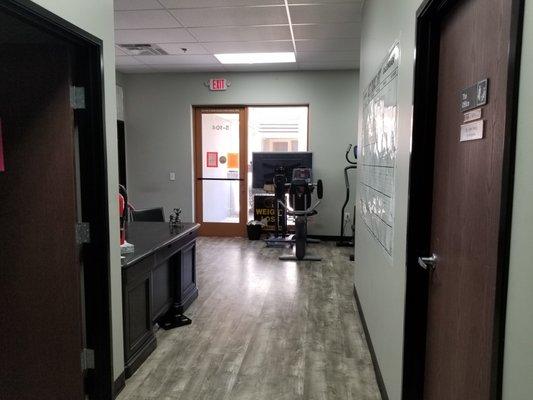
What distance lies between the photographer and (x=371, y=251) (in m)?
2.76

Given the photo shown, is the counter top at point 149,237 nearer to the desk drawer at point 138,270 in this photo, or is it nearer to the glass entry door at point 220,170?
the desk drawer at point 138,270

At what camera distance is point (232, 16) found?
408 centimetres

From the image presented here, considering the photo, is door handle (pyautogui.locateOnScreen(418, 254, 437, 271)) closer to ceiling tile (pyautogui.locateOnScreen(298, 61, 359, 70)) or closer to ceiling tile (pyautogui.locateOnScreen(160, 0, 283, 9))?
ceiling tile (pyautogui.locateOnScreen(160, 0, 283, 9))

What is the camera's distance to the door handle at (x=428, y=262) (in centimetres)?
164

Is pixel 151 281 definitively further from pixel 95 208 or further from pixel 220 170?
pixel 220 170

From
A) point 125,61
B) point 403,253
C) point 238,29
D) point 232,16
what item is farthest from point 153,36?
point 403,253

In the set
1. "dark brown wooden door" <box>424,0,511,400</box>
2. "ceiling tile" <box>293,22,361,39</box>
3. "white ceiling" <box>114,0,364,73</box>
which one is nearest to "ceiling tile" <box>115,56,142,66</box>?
"white ceiling" <box>114,0,364,73</box>

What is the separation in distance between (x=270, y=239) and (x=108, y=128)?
4348 millimetres

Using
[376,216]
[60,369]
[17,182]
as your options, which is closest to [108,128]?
[17,182]

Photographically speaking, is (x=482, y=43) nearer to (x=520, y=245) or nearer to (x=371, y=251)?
(x=520, y=245)

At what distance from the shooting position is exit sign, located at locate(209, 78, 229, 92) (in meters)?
6.53

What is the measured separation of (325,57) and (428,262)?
180 inches

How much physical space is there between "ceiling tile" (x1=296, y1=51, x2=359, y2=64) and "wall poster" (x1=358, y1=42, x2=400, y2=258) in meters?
2.57

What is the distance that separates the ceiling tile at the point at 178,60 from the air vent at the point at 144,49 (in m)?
0.20
